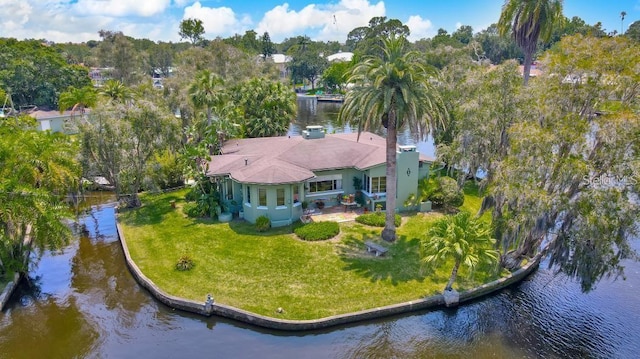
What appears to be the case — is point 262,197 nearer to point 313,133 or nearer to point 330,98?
point 313,133

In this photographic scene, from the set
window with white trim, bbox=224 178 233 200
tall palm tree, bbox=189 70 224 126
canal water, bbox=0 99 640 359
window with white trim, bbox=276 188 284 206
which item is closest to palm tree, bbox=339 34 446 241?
window with white trim, bbox=276 188 284 206

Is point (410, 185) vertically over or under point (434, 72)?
under

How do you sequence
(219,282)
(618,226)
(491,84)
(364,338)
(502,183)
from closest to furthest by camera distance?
(618,226), (364,338), (502,183), (219,282), (491,84)

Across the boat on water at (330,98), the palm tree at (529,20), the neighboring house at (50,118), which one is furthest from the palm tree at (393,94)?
the boat on water at (330,98)

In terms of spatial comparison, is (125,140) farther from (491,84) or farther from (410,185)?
(491,84)

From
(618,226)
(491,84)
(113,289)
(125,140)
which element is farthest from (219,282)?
(491,84)

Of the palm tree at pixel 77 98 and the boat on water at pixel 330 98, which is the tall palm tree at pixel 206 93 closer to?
the palm tree at pixel 77 98

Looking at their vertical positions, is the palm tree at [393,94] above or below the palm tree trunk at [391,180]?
above
